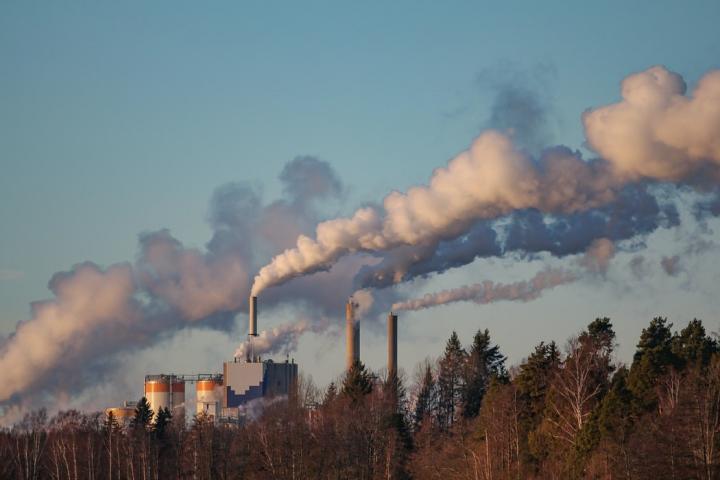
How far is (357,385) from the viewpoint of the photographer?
108 metres

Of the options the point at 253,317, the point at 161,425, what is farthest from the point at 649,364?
the point at 253,317

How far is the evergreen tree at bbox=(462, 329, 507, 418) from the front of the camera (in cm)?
11138

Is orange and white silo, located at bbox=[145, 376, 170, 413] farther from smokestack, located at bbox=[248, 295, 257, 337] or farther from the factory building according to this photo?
smokestack, located at bbox=[248, 295, 257, 337]

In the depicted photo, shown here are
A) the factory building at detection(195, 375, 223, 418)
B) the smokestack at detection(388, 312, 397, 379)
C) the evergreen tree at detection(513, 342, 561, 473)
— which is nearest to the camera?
the evergreen tree at detection(513, 342, 561, 473)

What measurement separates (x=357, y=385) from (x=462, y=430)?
624 inches

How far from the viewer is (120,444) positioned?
109 meters

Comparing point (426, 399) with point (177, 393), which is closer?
point (426, 399)

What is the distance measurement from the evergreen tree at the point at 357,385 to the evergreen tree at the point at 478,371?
856 centimetres

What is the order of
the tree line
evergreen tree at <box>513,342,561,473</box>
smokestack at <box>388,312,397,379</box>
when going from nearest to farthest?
1. the tree line
2. evergreen tree at <box>513,342,561,473</box>
3. smokestack at <box>388,312,397,379</box>

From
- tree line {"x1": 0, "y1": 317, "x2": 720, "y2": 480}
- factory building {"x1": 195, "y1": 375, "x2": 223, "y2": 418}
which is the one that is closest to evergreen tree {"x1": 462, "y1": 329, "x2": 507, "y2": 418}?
tree line {"x1": 0, "y1": 317, "x2": 720, "y2": 480}

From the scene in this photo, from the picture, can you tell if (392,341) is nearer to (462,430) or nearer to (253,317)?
(253,317)

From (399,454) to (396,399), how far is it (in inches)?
751

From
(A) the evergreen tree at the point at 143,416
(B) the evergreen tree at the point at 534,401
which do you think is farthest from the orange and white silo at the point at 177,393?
(B) the evergreen tree at the point at 534,401

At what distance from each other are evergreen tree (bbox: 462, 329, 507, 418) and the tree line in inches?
5.4
